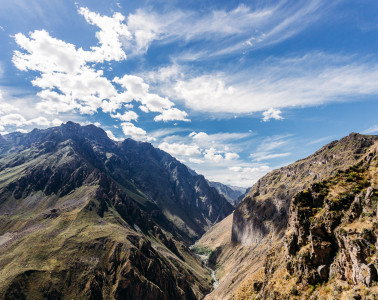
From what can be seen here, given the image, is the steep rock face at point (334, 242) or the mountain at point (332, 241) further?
the mountain at point (332, 241)

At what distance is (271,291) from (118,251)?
530ft

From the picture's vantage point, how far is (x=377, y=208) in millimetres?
38812

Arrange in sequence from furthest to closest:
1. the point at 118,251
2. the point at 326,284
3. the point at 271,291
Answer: the point at 118,251
the point at 271,291
the point at 326,284

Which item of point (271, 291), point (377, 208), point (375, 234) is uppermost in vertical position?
point (377, 208)

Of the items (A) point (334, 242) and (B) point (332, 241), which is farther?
(B) point (332, 241)

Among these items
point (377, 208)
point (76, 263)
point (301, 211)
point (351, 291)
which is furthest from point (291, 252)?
point (76, 263)

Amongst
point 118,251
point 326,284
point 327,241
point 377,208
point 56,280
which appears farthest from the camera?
point 118,251

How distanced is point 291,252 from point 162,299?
153629 millimetres

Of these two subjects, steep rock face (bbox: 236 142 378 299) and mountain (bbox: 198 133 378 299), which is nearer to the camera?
steep rock face (bbox: 236 142 378 299)

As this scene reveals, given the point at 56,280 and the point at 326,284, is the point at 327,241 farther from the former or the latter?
the point at 56,280

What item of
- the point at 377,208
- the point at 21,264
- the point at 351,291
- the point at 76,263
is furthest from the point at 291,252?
the point at 21,264

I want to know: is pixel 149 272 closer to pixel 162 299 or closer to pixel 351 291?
pixel 162 299

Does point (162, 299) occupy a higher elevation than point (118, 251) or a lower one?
lower

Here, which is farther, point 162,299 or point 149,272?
point 149,272
